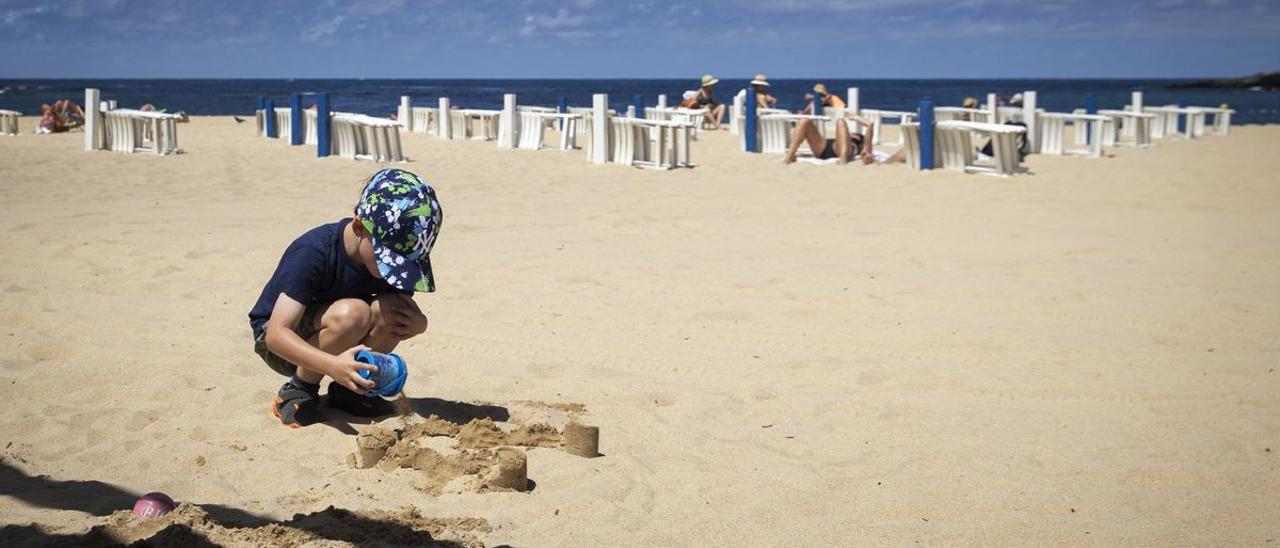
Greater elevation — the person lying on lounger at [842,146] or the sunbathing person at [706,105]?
the sunbathing person at [706,105]

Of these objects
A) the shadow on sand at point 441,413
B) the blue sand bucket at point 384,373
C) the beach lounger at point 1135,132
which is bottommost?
the shadow on sand at point 441,413

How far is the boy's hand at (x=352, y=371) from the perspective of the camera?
10.9 ft

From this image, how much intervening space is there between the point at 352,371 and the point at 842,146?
1207 centimetres

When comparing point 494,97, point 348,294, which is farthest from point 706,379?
point 494,97

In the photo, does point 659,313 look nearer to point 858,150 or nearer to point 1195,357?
point 1195,357

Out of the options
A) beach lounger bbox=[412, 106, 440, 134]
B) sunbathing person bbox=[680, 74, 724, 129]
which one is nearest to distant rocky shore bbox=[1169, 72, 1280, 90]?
sunbathing person bbox=[680, 74, 724, 129]

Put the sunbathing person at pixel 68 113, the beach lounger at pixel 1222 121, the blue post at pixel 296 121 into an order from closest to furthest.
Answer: the blue post at pixel 296 121
the sunbathing person at pixel 68 113
the beach lounger at pixel 1222 121

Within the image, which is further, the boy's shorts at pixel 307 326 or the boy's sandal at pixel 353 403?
the boy's sandal at pixel 353 403

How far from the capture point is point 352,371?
10.9ft

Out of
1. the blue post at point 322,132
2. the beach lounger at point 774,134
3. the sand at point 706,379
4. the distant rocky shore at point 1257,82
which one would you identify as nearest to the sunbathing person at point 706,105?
the beach lounger at point 774,134

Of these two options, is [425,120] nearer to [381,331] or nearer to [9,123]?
[9,123]

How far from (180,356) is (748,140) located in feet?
43.4

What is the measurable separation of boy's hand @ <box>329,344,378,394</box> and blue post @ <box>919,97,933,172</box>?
11342mm

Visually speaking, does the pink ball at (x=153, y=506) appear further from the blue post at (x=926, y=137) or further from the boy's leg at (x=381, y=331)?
the blue post at (x=926, y=137)
